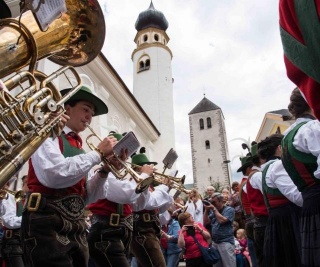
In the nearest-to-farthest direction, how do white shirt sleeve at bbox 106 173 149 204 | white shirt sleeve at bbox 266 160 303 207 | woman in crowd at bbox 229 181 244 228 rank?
1. white shirt sleeve at bbox 266 160 303 207
2. white shirt sleeve at bbox 106 173 149 204
3. woman in crowd at bbox 229 181 244 228

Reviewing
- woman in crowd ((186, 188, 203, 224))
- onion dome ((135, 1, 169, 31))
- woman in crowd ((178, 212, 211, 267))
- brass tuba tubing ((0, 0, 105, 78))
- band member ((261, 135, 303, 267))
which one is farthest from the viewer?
onion dome ((135, 1, 169, 31))

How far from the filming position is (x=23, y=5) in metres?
1.62

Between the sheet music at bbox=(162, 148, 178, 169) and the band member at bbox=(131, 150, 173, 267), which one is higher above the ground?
the sheet music at bbox=(162, 148, 178, 169)

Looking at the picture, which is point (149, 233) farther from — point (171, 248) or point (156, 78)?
point (156, 78)

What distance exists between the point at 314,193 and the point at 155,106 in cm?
2496

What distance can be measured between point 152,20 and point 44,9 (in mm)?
32467

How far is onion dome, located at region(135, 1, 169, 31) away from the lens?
105ft

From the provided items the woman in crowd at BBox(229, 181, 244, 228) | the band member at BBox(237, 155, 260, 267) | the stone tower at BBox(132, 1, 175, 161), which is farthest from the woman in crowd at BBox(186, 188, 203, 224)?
the stone tower at BBox(132, 1, 175, 161)

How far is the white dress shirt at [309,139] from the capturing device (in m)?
2.16

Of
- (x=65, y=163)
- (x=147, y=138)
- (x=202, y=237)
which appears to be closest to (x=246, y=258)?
(x=202, y=237)

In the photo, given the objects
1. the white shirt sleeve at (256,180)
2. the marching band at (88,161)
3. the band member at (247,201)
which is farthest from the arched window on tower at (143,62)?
the marching band at (88,161)

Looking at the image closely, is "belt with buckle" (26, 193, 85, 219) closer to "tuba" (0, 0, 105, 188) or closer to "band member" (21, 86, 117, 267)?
"band member" (21, 86, 117, 267)

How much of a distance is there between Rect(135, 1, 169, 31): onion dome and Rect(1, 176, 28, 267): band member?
2943 cm

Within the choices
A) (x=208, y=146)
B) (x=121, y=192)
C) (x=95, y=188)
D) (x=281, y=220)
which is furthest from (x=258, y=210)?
(x=208, y=146)
